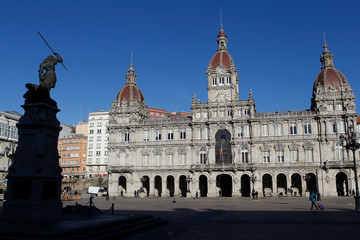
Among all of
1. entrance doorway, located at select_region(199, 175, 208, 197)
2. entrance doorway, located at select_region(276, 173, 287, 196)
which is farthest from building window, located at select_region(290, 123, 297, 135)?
entrance doorway, located at select_region(199, 175, 208, 197)

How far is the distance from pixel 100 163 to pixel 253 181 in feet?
184

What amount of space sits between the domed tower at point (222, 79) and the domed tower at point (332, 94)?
16.2 m

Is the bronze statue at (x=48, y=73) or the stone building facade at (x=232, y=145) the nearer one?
the bronze statue at (x=48, y=73)

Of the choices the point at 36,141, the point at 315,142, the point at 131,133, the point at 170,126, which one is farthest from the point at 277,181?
the point at 36,141

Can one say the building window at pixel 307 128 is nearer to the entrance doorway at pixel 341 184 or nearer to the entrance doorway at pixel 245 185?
the entrance doorway at pixel 341 184

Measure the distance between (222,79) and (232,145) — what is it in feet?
47.0

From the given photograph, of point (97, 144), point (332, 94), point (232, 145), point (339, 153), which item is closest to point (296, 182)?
point (339, 153)

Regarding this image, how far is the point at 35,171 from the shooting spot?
17797 mm

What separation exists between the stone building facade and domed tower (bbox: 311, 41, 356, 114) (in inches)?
6.8

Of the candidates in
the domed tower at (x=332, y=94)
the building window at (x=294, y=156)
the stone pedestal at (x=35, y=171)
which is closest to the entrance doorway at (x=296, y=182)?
the building window at (x=294, y=156)

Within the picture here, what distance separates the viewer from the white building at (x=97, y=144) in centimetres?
10544

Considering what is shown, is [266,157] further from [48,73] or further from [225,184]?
[48,73]

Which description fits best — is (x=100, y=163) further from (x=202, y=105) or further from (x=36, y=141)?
(x=36, y=141)

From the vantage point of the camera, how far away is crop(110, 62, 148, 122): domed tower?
7631cm
